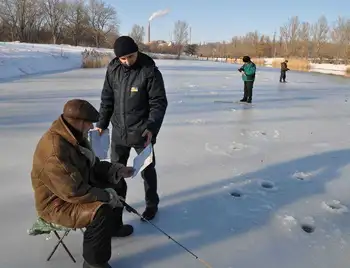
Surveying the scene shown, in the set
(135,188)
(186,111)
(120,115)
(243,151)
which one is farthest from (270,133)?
(120,115)

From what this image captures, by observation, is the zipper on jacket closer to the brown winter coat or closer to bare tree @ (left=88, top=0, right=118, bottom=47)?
the brown winter coat

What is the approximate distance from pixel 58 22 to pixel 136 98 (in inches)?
2347

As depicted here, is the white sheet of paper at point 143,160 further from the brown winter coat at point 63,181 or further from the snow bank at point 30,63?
the snow bank at point 30,63

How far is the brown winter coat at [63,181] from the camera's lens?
5.57ft

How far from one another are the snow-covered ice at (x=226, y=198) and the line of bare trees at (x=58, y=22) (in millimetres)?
50703

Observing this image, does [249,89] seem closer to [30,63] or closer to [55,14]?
[30,63]

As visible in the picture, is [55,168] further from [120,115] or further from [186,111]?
[186,111]

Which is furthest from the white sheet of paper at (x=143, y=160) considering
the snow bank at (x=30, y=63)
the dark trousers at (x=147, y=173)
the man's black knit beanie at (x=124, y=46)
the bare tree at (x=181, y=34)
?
the bare tree at (x=181, y=34)

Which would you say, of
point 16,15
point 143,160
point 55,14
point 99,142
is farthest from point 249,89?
point 55,14

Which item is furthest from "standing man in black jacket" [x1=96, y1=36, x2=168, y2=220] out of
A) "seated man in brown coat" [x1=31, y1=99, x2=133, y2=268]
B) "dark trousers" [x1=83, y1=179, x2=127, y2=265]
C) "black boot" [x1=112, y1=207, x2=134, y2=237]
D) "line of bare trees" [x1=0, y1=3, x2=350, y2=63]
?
"line of bare trees" [x1=0, y1=3, x2=350, y2=63]

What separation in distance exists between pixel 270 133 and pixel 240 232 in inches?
142

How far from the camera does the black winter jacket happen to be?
2465 millimetres

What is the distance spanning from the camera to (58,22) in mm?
56031

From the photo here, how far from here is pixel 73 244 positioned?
92.4 inches
